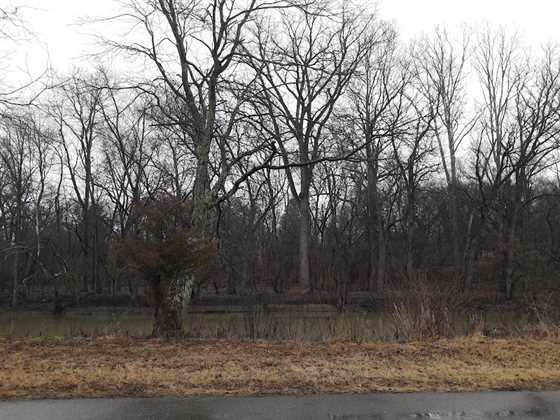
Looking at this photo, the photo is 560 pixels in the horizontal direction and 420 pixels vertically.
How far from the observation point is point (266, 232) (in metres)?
51.2

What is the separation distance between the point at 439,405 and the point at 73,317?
3502 cm

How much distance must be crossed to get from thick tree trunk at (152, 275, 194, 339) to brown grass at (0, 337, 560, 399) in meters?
1.10

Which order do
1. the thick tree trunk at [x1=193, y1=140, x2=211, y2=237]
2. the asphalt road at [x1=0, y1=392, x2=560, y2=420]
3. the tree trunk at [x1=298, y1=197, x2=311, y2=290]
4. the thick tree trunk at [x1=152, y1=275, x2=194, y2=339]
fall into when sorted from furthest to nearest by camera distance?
the tree trunk at [x1=298, y1=197, x2=311, y2=290], the thick tree trunk at [x1=193, y1=140, x2=211, y2=237], the thick tree trunk at [x1=152, y1=275, x2=194, y2=339], the asphalt road at [x1=0, y1=392, x2=560, y2=420]

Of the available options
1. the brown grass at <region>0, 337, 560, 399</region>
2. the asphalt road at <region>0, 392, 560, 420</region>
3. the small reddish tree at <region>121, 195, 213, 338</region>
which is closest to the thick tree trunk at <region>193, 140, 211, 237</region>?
the small reddish tree at <region>121, 195, 213, 338</region>

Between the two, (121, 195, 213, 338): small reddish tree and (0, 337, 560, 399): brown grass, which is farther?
(121, 195, 213, 338): small reddish tree

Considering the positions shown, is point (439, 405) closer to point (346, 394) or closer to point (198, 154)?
point (346, 394)

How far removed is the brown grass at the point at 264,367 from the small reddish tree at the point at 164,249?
1260 millimetres

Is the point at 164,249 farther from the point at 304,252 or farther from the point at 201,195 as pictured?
the point at 304,252

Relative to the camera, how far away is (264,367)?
26.9ft

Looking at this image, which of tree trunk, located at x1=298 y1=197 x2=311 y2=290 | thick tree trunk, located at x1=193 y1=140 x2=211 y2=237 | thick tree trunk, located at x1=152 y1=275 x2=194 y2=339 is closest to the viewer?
thick tree trunk, located at x1=152 y1=275 x2=194 y2=339

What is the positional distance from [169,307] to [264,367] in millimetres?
5002

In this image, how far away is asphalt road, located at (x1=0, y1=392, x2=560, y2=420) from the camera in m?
5.62

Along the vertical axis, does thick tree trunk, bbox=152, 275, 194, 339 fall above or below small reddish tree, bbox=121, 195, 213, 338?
below

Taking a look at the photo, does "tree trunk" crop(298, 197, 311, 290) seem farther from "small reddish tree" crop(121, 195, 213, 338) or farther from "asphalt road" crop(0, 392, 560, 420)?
"asphalt road" crop(0, 392, 560, 420)
